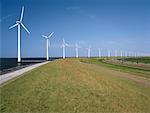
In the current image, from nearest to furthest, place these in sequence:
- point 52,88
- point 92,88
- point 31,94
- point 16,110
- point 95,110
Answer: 1. point 16,110
2. point 95,110
3. point 31,94
4. point 52,88
5. point 92,88

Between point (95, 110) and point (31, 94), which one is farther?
point (31, 94)

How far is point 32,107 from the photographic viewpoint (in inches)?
582

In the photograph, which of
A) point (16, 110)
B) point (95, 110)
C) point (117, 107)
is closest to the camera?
point (16, 110)

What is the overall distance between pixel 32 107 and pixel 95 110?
438 cm

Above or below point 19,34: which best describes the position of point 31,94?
below

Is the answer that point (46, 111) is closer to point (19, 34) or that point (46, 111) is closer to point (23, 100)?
point (23, 100)

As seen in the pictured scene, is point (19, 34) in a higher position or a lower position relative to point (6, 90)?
higher

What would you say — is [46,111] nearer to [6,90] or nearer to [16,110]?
[16,110]

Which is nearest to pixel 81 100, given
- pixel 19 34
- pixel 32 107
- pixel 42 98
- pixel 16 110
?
pixel 42 98

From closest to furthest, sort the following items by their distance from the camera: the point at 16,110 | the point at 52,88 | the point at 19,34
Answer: the point at 16,110
the point at 52,88
the point at 19,34

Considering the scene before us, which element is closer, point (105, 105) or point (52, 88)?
point (105, 105)

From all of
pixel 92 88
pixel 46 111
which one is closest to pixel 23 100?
pixel 46 111

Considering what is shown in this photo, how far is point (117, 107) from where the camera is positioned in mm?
16750

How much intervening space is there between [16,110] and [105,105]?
21.9ft
